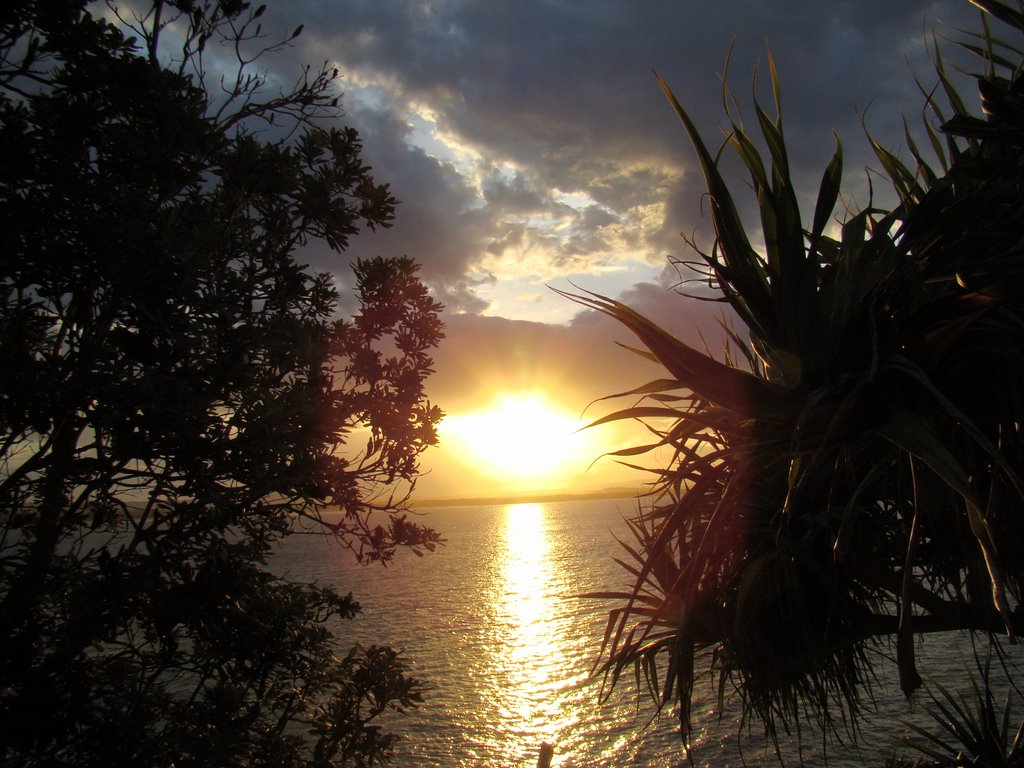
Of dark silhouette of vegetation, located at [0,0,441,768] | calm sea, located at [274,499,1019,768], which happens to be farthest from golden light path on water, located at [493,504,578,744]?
dark silhouette of vegetation, located at [0,0,441,768]

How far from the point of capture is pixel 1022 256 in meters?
2.68

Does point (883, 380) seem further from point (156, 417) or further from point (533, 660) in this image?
point (533, 660)

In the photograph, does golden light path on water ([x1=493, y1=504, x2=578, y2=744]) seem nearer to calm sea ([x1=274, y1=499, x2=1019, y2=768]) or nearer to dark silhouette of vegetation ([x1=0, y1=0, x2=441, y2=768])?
calm sea ([x1=274, y1=499, x2=1019, y2=768])

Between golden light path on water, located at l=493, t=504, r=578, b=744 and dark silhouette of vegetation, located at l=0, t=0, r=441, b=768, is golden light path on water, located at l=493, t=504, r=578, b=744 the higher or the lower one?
the lower one

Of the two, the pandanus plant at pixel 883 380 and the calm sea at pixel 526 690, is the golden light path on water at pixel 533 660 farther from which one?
the pandanus plant at pixel 883 380

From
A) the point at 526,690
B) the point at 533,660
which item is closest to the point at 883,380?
the point at 526,690

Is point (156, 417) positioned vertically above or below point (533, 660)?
above

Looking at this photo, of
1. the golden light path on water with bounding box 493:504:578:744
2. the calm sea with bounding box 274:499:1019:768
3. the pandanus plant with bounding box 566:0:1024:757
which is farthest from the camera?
the golden light path on water with bounding box 493:504:578:744

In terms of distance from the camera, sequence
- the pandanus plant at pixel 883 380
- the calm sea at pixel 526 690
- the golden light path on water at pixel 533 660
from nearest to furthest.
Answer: the pandanus plant at pixel 883 380 < the calm sea at pixel 526 690 < the golden light path on water at pixel 533 660

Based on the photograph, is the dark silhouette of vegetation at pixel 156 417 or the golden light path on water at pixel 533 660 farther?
the golden light path on water at pixel 533 660

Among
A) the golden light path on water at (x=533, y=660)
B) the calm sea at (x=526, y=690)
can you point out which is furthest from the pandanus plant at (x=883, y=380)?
the golden light path on water at (x=533, y=660)

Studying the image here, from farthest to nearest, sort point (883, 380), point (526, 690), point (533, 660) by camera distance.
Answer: point (533, 660) < point (526, 690) < point (883, 380)

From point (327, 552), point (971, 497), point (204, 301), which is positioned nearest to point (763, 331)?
point (971, 497)

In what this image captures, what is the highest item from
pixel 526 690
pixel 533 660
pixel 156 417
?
pixel 156 417
